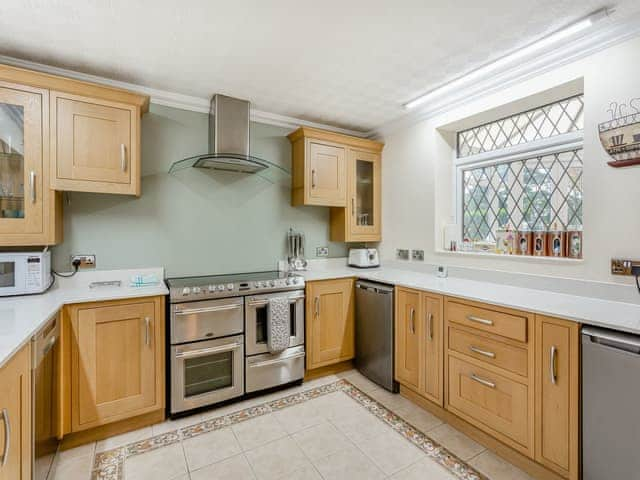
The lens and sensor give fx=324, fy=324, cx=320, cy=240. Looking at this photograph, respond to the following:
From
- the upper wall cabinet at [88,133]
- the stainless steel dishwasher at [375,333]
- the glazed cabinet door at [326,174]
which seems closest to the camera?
the upper wall cabinet at [88,133]

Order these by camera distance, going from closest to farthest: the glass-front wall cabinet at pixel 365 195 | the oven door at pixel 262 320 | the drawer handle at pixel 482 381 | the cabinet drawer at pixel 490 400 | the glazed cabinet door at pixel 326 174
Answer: the cabinet drawer at pixel 490 400, the drawer handle at pixel 482 381, the oven door at pixel 262 320, the glazed cabinet door at pixel 326 174, the glass-front wall cabinet at pixel 365 195

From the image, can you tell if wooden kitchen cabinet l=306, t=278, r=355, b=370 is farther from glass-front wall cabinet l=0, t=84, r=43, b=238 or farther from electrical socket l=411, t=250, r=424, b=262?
glass-front wall cabinet l=0, t=84, r=43, b=238

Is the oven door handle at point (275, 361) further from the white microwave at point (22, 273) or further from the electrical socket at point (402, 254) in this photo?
the white microwave at point (22, 273)

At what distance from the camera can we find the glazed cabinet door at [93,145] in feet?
6.79

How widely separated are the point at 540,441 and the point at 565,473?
0.48 ft

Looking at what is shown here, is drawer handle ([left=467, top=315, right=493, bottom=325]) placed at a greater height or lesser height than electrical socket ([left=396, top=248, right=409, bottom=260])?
lesser

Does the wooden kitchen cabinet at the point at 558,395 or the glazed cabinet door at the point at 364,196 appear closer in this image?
the wooden kitchen cabinet at the point at 558,395

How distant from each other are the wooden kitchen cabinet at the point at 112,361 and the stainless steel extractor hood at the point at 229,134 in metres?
1.20

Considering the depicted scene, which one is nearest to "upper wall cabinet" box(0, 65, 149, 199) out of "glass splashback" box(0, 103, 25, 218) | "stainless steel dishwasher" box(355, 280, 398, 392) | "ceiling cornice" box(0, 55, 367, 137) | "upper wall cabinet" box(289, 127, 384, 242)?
"glass splashback" box(0, 103, 25, 218)

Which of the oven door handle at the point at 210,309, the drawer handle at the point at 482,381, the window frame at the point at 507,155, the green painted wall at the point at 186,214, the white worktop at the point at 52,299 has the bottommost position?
the drawer handle at the point at 482,381

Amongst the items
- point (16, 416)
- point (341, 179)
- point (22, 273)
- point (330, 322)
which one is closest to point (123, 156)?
point (22, 273)

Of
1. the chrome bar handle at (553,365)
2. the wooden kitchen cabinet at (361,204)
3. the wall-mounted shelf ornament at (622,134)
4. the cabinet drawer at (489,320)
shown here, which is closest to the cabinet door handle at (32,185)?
the wooden kitchen cabinet at (361,204)

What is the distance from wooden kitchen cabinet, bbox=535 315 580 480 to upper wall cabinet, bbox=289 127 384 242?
1.98m

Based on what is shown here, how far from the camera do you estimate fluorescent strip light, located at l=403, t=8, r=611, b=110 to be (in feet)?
5.64
